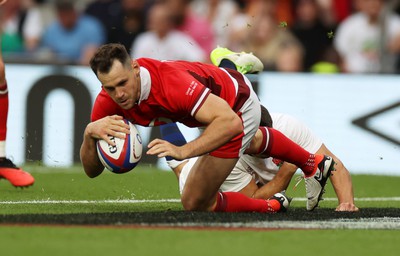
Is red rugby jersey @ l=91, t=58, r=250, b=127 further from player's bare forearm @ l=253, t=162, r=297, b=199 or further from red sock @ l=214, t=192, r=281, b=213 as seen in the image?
player's bare forearm @ l=253, t=162, r=297, b=199

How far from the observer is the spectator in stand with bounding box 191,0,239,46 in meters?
15.4

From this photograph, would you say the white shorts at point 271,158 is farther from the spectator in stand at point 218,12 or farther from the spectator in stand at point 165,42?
the spectator in stand at point 218,12

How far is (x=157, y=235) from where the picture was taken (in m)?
6.59

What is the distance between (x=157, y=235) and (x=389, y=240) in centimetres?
144

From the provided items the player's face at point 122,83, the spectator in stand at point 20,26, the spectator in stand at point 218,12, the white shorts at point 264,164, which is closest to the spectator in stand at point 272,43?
the spectator in stand at point 218,12

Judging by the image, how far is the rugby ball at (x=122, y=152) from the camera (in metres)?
7.82

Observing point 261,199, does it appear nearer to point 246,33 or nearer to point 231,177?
point 231,177

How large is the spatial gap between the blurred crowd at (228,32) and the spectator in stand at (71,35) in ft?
0.05

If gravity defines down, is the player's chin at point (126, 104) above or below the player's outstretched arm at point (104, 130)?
above

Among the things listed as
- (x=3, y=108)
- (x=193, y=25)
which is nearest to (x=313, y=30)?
(x=193, y=25)

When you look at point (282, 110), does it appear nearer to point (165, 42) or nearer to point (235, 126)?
point (165, 42)

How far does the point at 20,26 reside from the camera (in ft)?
53.6

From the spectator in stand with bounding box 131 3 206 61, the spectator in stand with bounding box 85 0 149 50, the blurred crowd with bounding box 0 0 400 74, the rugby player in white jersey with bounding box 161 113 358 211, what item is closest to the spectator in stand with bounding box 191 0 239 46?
the blurred crowd with bounding box 0 0 400 74

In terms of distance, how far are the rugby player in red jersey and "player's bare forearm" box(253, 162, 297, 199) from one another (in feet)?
1.13
